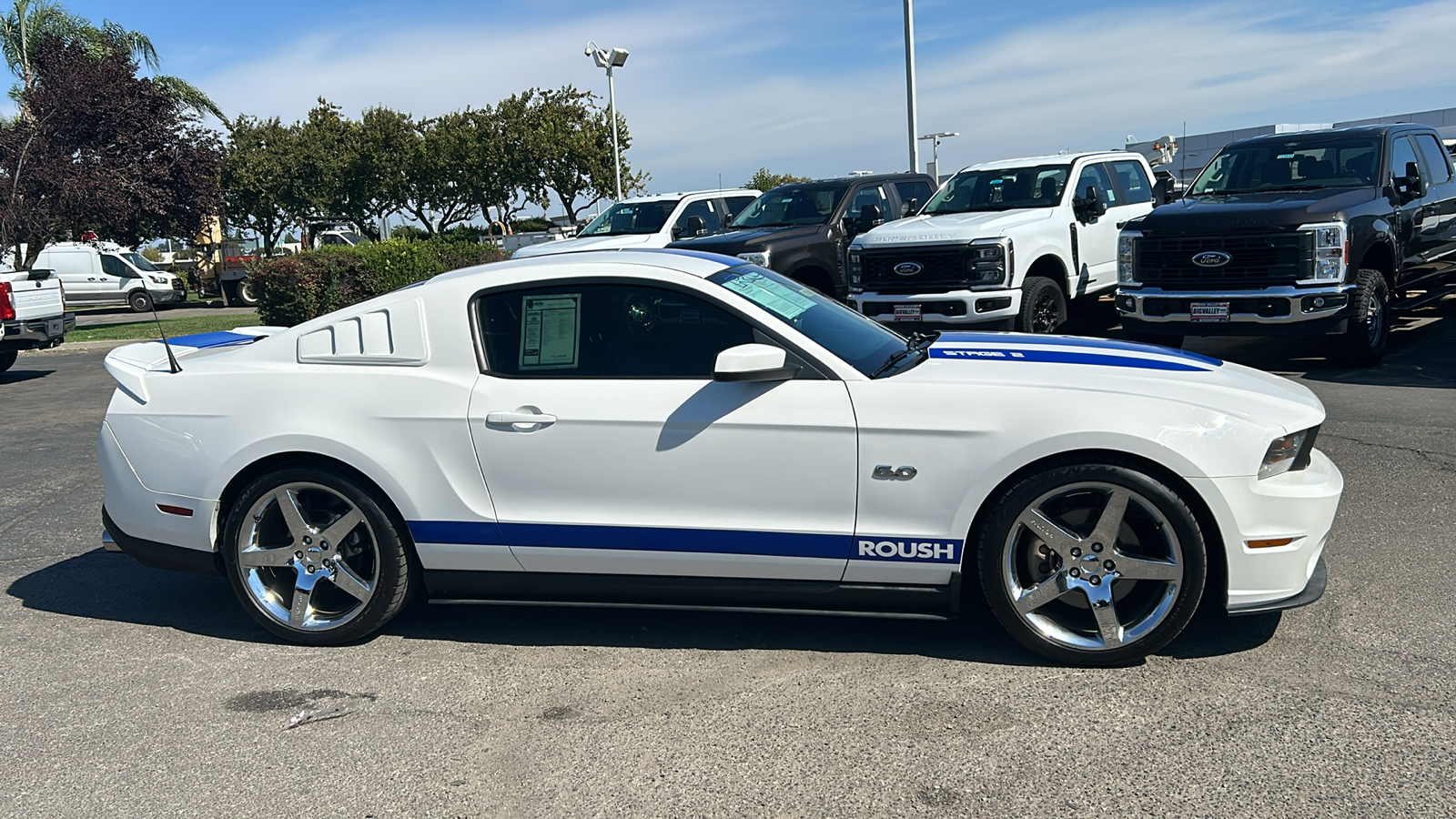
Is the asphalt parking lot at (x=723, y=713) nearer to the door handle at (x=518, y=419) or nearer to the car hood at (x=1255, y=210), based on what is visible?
the door handle at (x=518, y=419)

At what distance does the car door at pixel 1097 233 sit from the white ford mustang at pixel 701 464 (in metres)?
7.99

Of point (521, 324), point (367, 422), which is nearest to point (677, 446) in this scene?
point (521, 324)

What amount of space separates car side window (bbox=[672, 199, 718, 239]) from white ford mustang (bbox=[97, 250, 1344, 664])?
12.7 meters

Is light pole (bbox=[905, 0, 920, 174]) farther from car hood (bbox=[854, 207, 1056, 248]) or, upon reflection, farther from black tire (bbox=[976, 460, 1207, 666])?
black tire (bbox=[976, 460, 1207, 666])

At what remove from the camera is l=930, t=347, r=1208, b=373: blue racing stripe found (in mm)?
4340

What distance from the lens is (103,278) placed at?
30547 millimetres

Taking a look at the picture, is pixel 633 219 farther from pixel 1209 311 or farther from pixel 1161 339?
pixel 1209 311

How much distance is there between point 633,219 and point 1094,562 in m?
14.3

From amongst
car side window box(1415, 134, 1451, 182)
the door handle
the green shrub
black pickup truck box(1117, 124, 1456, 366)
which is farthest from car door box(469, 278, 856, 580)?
the green shrub

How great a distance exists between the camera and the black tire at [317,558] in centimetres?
450

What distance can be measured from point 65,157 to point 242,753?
23.1 metres

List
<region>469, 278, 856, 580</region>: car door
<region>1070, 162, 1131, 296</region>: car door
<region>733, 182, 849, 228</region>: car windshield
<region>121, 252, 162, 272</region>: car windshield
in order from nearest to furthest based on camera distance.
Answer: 1. <region>469, 278, 856, 580</region>: car door
2. <region>1070, 162, 1131, 296</region>: car door
3. <region>733, 182, 849, 228</region>: car windshield
4. <region>121, 252, 162, 272</region>: car windshield

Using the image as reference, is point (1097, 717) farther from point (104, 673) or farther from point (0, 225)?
point (0, 225)

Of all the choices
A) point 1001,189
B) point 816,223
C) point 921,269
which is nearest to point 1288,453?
point 921,269
